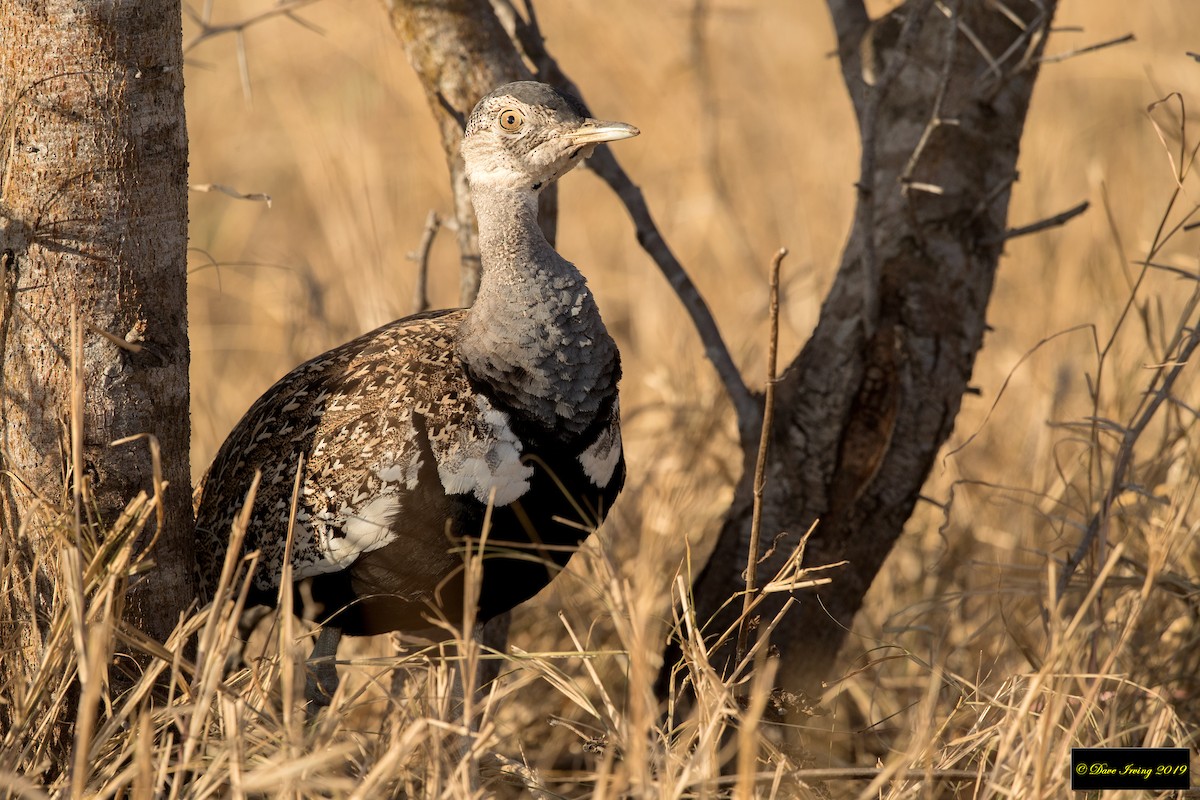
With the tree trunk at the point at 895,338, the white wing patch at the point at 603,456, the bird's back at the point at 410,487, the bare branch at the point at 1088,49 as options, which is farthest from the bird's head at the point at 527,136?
the bare branch at the point at 1088,49

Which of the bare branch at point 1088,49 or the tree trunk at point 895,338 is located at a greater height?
the bare branch at point 1088,49

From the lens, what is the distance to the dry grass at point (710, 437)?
2.44 meters

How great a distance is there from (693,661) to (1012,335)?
14.6 feet

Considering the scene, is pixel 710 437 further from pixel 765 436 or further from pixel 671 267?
pixel 765 436

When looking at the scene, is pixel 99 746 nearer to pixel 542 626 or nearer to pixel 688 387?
pixel 542 626

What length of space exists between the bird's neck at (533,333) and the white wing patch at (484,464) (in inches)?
3.7

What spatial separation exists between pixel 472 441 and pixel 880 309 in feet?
4.45

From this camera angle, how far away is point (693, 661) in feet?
8.57

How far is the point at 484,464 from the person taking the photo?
9.57 ft

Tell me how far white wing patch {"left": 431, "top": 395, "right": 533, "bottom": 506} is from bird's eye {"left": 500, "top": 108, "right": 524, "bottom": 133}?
2.59 feet

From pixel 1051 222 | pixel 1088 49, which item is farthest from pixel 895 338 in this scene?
pixel 1088 49

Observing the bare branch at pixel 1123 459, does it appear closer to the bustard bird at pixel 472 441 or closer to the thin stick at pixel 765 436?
the thin stick at pixel 765 436

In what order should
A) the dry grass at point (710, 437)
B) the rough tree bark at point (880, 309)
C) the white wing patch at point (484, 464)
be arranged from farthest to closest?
the rough tree bark at point (880, 309) < the white wing patch at point (484, 464) < the dry grass at point (710, 437)

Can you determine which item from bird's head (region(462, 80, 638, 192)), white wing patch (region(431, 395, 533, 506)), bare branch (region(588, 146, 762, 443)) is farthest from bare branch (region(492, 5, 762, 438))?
white wing patch (region(431, 395, 533, 506))
